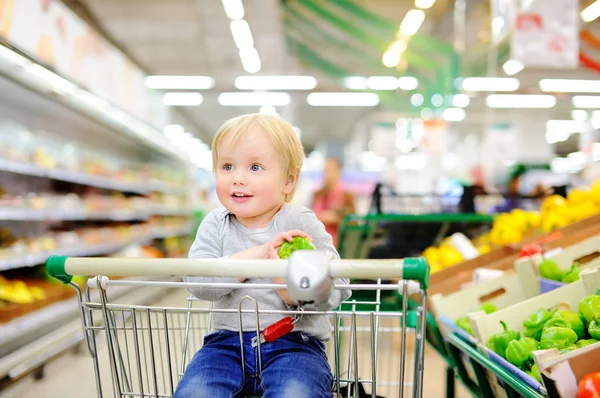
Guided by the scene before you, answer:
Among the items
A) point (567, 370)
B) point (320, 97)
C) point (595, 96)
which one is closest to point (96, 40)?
point (567, 370)

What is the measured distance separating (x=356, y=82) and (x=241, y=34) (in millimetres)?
3984

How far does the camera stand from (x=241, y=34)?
9094mm

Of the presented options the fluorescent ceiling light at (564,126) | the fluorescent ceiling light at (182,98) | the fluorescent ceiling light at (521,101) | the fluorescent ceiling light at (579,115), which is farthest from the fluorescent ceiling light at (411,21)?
the fluorescent ceiling light at (564,126)

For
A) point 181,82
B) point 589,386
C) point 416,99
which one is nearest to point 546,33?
point 589,386

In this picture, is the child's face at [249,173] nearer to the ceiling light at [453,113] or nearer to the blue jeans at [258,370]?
the blue jeans at [258,370]

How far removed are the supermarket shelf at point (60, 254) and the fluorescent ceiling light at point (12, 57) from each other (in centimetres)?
148

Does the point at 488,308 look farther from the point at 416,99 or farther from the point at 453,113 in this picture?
the point at 453,113

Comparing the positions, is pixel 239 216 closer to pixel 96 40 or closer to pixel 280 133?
pixel 280 133

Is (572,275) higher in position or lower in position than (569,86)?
lower

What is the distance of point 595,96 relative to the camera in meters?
15.8

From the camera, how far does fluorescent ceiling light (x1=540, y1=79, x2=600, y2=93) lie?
13.9 meters

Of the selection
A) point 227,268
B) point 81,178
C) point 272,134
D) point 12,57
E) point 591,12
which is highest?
point 591,12

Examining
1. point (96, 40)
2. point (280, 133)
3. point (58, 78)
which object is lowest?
point (280, 133)

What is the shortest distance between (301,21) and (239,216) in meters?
8.44
